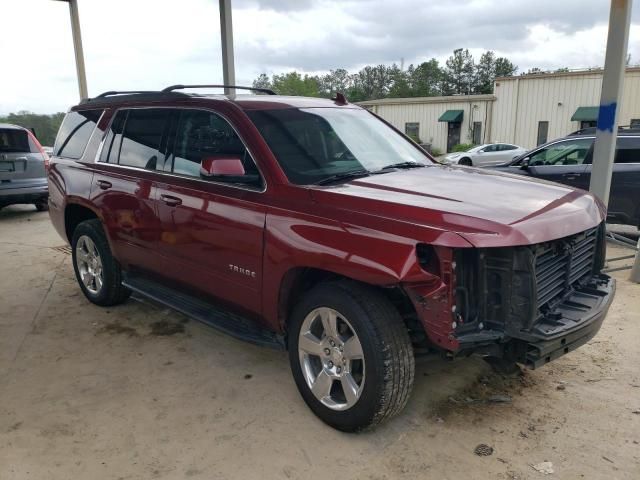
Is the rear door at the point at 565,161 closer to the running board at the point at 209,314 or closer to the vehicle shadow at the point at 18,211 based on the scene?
the running board at the point at 209,314

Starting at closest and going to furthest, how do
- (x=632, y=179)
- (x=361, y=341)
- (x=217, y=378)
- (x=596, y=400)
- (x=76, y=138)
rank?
(x=361, y=341), (x=596, y=400), (x=217, y=378), (x=76, y=138), (x=632, y=179)

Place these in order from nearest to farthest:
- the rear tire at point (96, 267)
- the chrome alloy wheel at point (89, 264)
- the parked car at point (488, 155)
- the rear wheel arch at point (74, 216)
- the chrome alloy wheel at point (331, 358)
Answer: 1. the chrome alloy wheel at point (331, 358)
2. the rear tire at point (96, 267)
3. the chrome alloy wheel at point (89, 264)
4. the rear wheel arch at point (74, 216)
5. the parked car at point (488, 155)

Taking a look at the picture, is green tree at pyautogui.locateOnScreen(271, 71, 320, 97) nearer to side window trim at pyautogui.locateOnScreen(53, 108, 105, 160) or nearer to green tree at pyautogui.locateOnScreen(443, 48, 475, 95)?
green tree at pyautogui.locateOnScreen(443, 48, 475, 95)

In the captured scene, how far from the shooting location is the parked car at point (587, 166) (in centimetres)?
744

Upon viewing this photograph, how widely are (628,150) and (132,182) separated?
22.3 ft

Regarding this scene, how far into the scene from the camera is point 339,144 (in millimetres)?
3695

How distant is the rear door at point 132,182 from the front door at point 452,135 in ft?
106

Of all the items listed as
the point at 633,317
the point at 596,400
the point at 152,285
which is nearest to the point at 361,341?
the point at 596,400

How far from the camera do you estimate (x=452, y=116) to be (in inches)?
1330

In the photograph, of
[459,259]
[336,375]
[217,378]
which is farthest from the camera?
[217,378]

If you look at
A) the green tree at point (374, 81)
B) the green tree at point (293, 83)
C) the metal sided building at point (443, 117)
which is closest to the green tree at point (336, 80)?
the green tree at point (374, 81)

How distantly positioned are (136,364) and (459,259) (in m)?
2.61

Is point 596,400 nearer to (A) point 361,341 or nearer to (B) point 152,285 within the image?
(A) point 361,341

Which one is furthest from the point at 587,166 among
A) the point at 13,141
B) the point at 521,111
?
the point at 521,111
